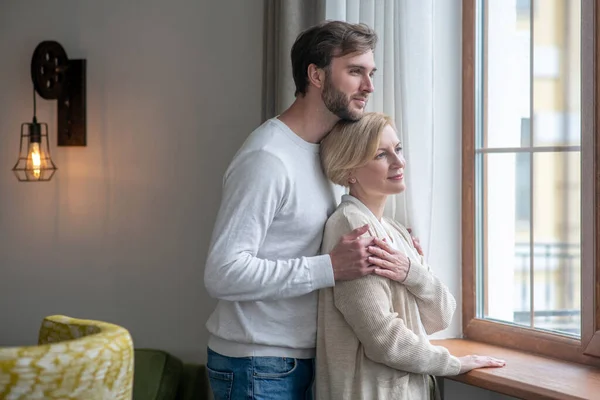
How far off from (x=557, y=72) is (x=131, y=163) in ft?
6.19

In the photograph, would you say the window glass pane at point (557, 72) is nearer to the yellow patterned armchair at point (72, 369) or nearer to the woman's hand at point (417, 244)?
the woman's hand at point (417, 244)

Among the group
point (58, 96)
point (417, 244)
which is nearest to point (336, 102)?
point (417, 244)

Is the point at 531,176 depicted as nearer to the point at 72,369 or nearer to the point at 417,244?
the point at 417,244

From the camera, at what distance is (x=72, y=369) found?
1277mm

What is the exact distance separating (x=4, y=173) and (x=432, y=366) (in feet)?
8.09

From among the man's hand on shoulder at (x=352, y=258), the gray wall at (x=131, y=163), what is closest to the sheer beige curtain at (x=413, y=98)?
the man's hand on shoulder at (x=352, y=258)

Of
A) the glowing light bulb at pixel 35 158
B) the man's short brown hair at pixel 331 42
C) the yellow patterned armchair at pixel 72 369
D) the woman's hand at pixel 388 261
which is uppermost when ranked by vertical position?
the man's short brown hair at pixel 331 42

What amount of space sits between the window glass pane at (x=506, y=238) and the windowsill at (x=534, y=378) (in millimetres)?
178

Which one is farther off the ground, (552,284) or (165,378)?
(552,284)

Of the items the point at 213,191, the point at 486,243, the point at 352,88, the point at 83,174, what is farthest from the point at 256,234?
the point at 83,174

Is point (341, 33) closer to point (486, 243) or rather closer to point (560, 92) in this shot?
point (560, 92)

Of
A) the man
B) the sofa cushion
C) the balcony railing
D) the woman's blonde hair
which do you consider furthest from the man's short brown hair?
the sofa cushion

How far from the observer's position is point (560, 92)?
2262 millimetres

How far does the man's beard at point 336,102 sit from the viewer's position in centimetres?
207
